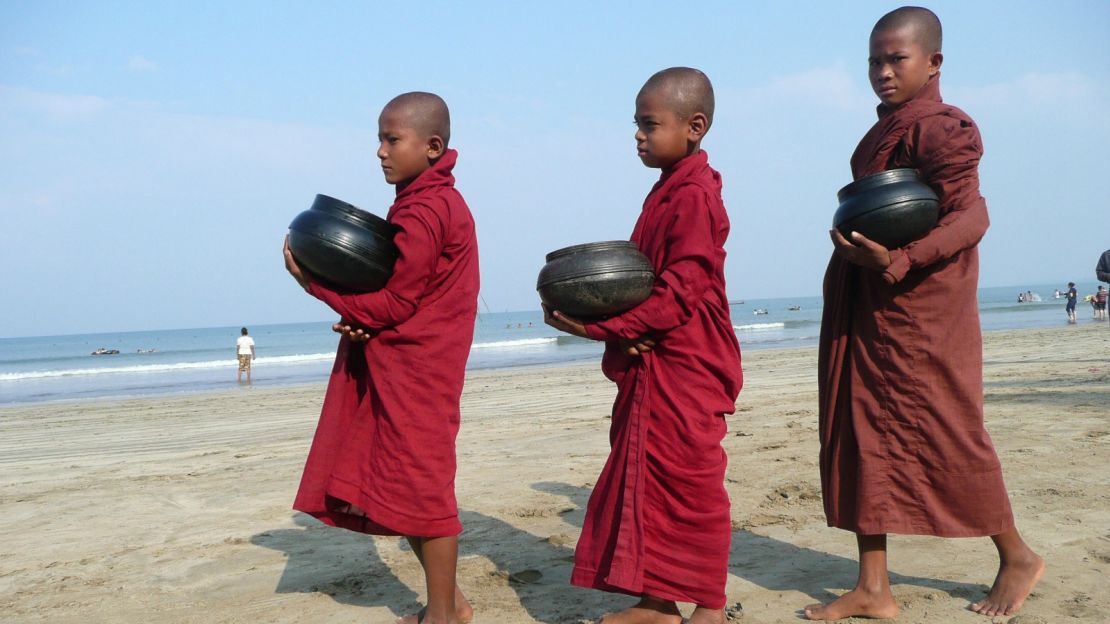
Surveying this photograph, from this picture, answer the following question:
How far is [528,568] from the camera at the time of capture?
3967 millimetres

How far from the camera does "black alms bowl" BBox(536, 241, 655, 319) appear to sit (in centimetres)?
288

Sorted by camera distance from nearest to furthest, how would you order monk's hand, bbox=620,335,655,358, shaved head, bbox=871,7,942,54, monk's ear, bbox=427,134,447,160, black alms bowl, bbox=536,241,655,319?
black alms bowl, bbox=536,241,655,319, monk's hand, bbox=620,335,655,358, shaved head, bbox=871,7,942,54, monk's ear, bbox=427,134,447,160

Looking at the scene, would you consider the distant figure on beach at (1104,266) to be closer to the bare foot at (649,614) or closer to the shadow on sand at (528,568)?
the shadow on sand at (528,568)

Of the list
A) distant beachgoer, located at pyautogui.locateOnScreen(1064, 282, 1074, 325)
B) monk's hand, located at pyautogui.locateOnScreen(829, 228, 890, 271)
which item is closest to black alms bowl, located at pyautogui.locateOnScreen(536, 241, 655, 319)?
monk's hand, located at pyautogui.locateOnScreen(829, 228, 890, 271)

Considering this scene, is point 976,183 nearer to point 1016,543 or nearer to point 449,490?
point 1016,543

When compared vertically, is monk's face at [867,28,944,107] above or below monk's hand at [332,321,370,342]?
above

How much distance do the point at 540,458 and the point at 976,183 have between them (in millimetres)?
4239

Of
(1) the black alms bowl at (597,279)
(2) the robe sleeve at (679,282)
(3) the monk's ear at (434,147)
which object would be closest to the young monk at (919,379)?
(2) the robe sleeve at (679,282)

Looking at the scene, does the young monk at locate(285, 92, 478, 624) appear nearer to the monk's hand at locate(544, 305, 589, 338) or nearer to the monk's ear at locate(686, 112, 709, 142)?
the monk's hand at locate(544, 305, 589, 338)

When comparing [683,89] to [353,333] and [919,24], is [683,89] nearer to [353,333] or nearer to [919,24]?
[919,24]

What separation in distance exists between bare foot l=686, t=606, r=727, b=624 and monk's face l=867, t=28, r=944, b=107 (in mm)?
1999

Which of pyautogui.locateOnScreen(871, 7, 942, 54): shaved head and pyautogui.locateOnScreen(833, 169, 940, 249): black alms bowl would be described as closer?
pyautogui.locateOnScreen(833, 169, 940, 249): black alms bowl

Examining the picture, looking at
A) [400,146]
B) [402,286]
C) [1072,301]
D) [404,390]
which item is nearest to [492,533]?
[404,390]

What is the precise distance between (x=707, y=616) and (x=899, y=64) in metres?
2.12
